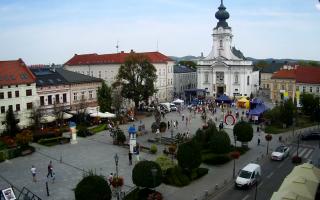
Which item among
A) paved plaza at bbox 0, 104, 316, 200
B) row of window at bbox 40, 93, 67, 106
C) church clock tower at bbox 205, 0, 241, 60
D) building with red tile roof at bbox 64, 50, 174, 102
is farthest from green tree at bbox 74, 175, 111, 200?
church clock tower at bbox 205, 0, 241, 60

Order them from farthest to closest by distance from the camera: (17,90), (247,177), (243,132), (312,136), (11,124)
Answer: (17,90), (312,136), (11,124), (243,132), (247,177)

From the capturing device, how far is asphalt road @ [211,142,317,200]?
2431cm

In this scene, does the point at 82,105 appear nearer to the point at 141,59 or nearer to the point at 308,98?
the point at 141,59

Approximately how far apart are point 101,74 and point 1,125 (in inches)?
1366

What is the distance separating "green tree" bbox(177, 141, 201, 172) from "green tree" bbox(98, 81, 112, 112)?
99.5 ft

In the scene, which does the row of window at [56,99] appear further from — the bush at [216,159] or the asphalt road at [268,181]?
the asphalt road at [268,181]

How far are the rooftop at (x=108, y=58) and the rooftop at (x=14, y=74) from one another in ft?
82.4

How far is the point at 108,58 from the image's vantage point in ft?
255

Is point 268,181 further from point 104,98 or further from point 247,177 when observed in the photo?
point 104,98

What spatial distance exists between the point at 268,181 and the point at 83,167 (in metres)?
15.3

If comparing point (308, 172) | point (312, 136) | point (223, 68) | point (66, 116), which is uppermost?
point (223, 68)

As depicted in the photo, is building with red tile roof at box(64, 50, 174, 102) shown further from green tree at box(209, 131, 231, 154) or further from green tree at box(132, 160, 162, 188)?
green tree at box(132, 160, 162, 188)

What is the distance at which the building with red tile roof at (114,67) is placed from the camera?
75438mm

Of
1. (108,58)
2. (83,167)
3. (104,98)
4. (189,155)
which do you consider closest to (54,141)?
(83,167)
